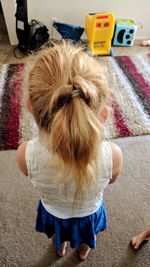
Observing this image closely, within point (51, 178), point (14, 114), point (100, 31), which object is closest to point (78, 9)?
point (100, 31)

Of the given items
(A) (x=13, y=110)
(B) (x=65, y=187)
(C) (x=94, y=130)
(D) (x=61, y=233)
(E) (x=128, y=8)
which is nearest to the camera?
(C) (x=94, y=130)

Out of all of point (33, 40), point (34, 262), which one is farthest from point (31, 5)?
point (34, 262)

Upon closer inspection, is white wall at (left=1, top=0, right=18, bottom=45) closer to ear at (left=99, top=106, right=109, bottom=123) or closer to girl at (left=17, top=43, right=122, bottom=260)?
girl at (left=17, top=43, right=122, bottom=260)

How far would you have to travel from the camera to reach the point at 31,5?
2.00 m

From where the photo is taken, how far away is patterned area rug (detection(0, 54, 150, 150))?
4.71 ft

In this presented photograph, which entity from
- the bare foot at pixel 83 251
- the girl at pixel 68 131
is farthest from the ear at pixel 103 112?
the bare foot at pixel 83 251

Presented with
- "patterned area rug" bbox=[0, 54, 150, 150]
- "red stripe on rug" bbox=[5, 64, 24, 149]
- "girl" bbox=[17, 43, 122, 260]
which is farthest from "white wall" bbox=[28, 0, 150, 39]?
"girl" bbox=[17, 43, 122, 260]

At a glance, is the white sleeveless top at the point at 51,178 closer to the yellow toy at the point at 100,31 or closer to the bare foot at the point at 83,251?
Answer: the bare foot at the point at 83,251

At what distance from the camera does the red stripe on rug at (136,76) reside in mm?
1733

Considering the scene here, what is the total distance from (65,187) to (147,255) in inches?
25.2

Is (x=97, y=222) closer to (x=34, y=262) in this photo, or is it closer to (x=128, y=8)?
(x=34, y=262)

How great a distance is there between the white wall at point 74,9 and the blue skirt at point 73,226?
173cm

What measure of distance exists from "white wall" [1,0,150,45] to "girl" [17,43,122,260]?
1.69 m

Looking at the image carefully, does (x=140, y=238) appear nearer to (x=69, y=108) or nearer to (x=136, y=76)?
(x=69, y=108)
